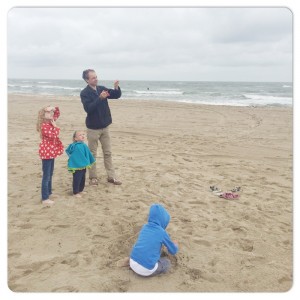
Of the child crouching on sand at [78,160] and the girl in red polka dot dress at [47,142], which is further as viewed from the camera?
the child crouching on sand at [78,160]

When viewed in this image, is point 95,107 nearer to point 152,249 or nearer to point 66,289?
point 152,249

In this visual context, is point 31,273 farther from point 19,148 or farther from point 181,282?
point 19,148

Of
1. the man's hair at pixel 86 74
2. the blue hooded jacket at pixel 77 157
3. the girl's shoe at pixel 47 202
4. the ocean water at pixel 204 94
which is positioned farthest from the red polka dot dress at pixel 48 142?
the ocean water at pixel 204 94

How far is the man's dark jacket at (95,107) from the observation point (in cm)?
559

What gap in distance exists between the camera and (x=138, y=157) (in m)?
8.07

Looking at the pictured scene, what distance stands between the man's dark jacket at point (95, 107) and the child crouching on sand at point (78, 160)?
0.40 metres

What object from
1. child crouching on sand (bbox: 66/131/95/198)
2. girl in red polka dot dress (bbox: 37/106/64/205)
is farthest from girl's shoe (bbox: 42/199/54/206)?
child crouching on sand (bbox: 66/131/95/198)

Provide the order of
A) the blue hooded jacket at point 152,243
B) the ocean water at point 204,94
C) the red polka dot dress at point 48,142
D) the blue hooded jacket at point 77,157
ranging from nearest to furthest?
1. the blue hooded jacket at point 152,243
2. the red polka dot dress at point 48,142
3. the blue hooded jacket at point 77,157
4. the ocean water at point 204,94

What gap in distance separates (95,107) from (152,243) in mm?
2858

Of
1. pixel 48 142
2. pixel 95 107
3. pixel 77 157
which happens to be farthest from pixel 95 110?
pixel 48 142

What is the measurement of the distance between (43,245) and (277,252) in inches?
113

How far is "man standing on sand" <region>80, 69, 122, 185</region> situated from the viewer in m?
5.58

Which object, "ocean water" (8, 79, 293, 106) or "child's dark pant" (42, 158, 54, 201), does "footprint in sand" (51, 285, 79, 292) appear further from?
"ocean water" (8, 79, 293, 106)

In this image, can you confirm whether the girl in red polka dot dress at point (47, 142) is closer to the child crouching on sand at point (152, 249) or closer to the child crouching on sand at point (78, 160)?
the child crouching on sand at point (78, 160)
